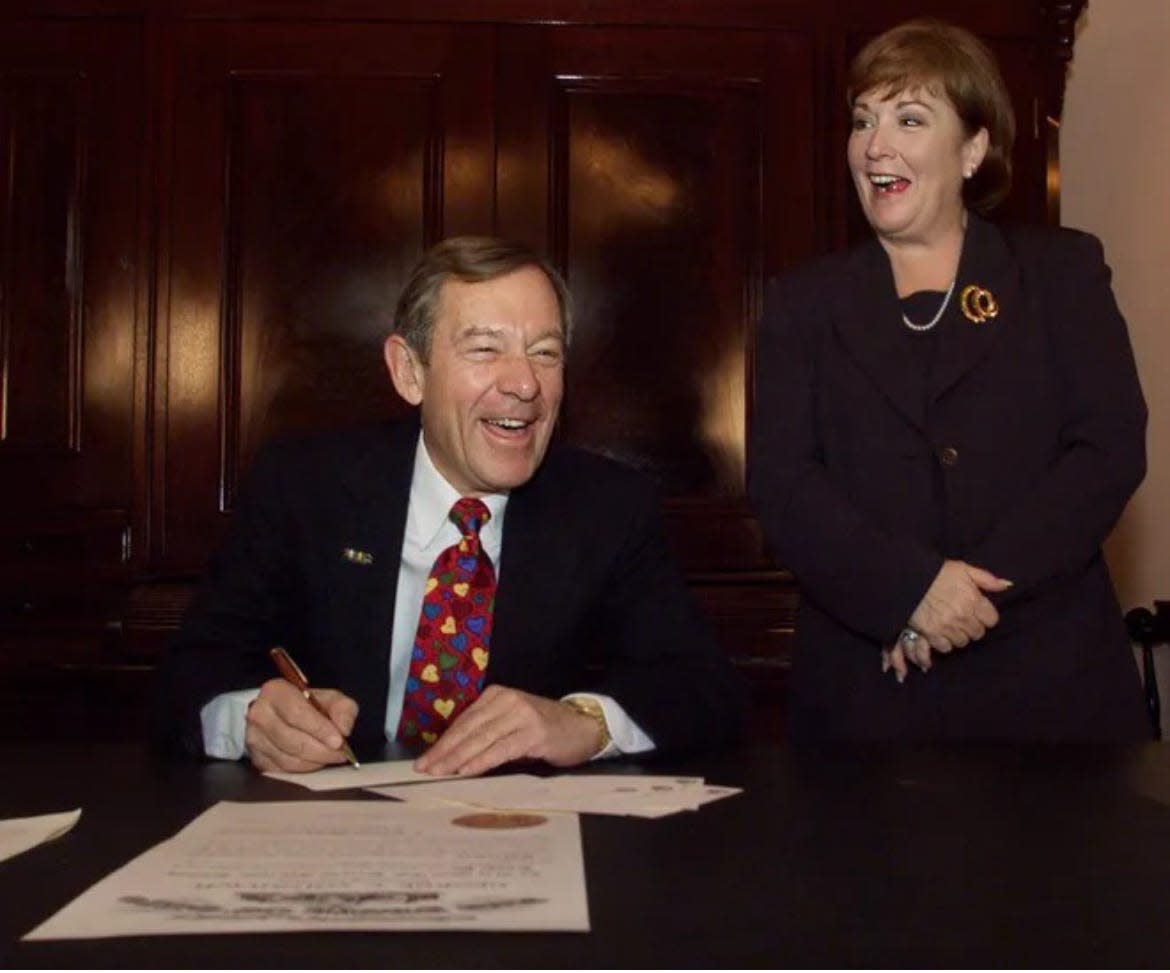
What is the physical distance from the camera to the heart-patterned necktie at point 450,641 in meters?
1.88

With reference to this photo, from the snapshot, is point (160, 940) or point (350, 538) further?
point (350, 538)

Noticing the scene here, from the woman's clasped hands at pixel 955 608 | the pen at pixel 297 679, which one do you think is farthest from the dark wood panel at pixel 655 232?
the pen at pixel 297 679

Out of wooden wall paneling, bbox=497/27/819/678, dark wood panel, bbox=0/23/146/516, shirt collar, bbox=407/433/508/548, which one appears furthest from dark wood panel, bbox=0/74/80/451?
shirt collar, bbox=407/433/508/548

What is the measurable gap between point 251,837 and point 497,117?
265 cm

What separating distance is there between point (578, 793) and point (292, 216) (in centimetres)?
241

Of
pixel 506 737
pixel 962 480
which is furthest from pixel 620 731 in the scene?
pixel 962 480

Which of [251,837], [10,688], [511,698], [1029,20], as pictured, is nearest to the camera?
[251,837]

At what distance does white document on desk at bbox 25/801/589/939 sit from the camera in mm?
872

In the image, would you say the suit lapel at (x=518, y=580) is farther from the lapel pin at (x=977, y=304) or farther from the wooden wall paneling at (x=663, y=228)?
the wooden wall paneling at (x=663, y=228)

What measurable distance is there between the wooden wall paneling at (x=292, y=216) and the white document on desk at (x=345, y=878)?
92.6 inches

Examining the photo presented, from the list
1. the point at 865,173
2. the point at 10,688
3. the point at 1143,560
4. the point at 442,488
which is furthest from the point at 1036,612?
the point at 10,688

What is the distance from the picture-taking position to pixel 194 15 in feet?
11.5

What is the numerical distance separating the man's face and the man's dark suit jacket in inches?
3.2

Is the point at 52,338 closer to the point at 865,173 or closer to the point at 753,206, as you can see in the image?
the point at 753,206
